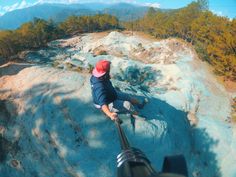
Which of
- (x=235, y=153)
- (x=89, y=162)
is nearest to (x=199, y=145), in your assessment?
(x=235, y=153)

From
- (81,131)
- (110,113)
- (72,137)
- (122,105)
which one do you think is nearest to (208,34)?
(122,105)

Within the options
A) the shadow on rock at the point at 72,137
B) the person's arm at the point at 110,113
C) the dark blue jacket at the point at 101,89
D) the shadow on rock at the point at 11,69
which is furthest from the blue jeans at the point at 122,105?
the shadow on rock at the point at 11,69

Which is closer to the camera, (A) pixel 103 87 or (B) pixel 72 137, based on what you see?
(A) pixel 103 87

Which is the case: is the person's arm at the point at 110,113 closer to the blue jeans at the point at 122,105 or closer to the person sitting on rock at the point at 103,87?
the person sitting on rock at the point at 103,87

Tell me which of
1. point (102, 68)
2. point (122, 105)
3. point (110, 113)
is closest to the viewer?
point (110, 113)

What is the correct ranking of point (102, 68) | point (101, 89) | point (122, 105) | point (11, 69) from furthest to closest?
1. point (11, 69)
2. point (122, 105)
3. point (101, 89)
4. point (102, 68)

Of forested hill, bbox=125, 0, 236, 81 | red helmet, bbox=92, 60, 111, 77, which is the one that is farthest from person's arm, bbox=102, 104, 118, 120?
forested hill, bbox=125, 0, 236, 81

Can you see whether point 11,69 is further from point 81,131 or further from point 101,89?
point 101,89

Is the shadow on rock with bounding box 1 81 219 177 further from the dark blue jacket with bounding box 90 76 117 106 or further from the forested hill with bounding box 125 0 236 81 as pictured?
the forested hill with bounding box 125 0 236 81

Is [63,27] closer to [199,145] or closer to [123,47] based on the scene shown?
[123,47]
